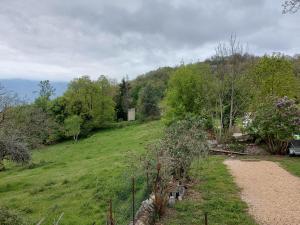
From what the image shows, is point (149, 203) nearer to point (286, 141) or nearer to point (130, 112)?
point (286, 141)

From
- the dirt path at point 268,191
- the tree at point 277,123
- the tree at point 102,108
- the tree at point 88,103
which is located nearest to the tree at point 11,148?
the dirt path at point 268,191

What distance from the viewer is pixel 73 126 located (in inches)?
1470

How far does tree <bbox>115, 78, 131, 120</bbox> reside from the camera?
48.8 meters

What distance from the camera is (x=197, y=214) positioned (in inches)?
312

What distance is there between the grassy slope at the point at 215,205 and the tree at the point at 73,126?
1083 inches

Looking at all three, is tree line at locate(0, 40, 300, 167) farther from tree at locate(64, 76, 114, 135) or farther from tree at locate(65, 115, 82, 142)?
tree at locate(64, 76, 114, 135)

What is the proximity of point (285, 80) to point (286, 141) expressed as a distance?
7638mm

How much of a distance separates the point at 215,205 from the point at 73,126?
3070 centimetres

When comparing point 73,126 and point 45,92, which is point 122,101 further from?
point 45,92

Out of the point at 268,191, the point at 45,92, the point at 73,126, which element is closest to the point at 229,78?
the point at 268,191

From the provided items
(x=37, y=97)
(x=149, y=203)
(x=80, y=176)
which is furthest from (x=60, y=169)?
(x=37, y=97)

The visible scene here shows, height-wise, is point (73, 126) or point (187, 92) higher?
A: point (187, 92)

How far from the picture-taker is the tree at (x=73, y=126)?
37.3 m

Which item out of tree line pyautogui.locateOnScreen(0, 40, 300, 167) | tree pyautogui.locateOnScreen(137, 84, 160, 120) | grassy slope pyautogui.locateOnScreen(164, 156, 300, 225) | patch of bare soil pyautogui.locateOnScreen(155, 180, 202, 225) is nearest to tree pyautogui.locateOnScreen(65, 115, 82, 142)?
tree pyautogui.locateOnScreen(137, 84, 160, 120)
